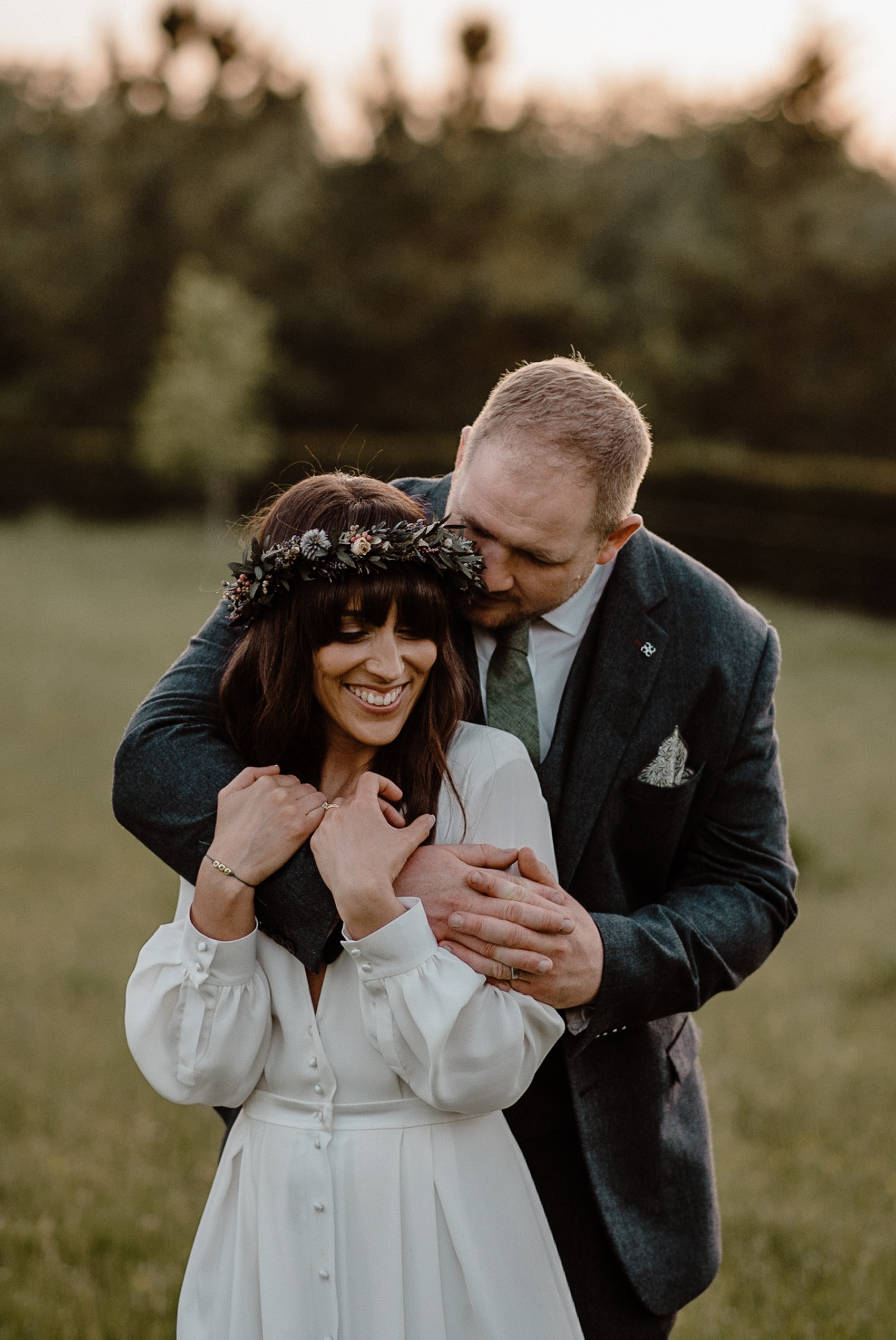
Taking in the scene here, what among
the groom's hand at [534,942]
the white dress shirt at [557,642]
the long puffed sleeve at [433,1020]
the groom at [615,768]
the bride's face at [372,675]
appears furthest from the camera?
the white dress shirt at [557,642]

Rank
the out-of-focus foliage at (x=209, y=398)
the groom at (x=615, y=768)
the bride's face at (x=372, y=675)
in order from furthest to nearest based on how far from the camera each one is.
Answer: the out-of-focus foliage at (x=209, y=398), the groom at (x=615, y=768), the bride's face at (x=372, y=675)

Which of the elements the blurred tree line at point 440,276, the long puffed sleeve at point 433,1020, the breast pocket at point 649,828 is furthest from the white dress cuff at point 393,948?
the blurred tree line at point 440,276

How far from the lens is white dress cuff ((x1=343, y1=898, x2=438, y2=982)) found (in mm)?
2129

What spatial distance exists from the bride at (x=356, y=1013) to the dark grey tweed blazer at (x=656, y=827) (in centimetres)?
24

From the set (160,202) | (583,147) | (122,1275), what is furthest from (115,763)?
(583,147)

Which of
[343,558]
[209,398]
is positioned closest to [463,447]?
[343,558]

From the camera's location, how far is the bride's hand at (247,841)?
7.38 feet

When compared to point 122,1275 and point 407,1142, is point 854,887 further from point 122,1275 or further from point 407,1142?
point 407,1142

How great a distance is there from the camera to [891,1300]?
4.02 meters

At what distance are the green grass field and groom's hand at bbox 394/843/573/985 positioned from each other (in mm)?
A: 2276

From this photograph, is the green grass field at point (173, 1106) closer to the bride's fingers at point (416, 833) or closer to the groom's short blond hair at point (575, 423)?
the bride's fingers at point (416, 833)

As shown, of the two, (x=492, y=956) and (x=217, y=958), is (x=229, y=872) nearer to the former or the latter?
(x=217, y=958)

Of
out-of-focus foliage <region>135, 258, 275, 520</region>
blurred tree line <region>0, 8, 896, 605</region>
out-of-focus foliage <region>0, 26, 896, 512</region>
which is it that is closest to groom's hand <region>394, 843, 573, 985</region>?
blurred tree line <region>0, 8, 896, 605</region>

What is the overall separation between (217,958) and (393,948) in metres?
0.34
